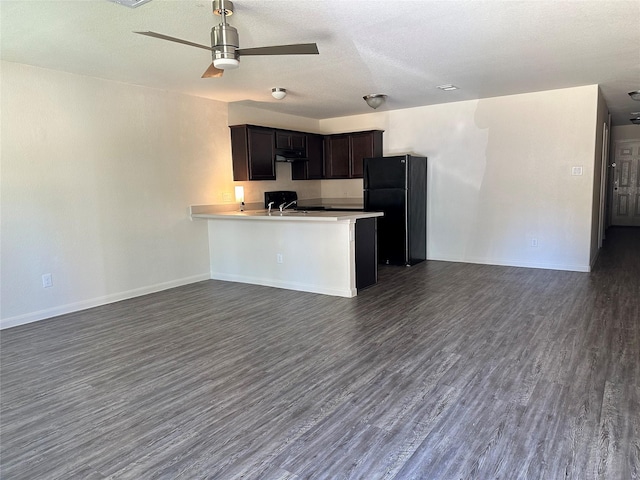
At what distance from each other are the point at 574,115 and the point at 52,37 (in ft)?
18.4

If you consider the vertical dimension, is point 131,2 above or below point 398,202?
above

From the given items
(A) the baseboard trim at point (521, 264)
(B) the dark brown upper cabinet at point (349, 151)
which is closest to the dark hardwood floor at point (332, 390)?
(A) the baseboard trim at point (521, 264)

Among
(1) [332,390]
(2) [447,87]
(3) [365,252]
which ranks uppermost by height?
(2) [447,87]

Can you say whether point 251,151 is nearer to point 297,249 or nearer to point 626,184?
point 297,249

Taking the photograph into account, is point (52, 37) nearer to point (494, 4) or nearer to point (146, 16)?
point (146, 16)

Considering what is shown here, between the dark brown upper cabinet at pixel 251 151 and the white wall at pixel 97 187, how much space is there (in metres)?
0.20

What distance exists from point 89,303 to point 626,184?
36.3 ft

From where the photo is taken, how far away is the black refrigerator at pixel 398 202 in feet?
19.9

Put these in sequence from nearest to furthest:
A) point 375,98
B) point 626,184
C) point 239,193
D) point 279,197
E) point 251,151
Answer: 1. point 375,98
2. point 251,151
3. point 239,193
4. point 279,197
5. point 626,184

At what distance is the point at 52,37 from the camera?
10.3ft

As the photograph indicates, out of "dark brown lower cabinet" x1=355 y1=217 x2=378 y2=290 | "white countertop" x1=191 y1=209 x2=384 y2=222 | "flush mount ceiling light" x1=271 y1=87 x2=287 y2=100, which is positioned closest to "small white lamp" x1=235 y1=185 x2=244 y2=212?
"white countertop" x1=191 y1=209 x2=384 y2=222

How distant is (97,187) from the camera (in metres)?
4.47

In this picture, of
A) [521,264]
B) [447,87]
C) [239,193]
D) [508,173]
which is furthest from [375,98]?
[521,264]

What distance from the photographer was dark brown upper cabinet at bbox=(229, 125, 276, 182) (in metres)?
5.79
